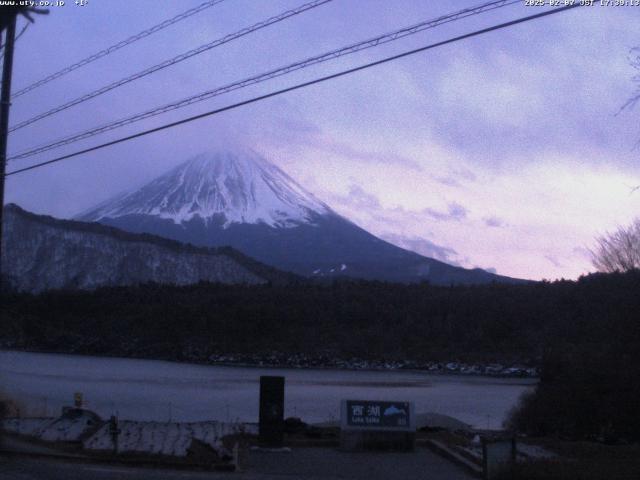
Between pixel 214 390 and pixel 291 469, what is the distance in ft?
94.0

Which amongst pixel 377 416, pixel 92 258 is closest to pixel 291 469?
pixel 377 416

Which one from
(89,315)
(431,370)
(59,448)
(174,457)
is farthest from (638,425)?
(89,315)

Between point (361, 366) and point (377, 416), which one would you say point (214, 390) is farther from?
point (361, 366)

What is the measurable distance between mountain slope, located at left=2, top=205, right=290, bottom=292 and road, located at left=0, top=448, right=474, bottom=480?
89.2m

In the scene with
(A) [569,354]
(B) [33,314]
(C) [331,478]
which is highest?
(B) [33,314]

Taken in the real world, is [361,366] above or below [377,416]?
above

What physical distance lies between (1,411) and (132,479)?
23.6ft

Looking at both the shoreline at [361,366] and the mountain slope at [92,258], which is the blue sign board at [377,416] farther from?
the mountain slope at [92,258]

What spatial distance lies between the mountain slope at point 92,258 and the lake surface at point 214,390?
1430 inches

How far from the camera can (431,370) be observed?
69938 mm

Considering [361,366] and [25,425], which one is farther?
[361,366]

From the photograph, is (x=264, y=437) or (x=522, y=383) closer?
(x=264, y=437)

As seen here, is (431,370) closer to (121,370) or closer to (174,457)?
(121,370)

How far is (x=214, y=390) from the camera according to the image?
43.8 m
